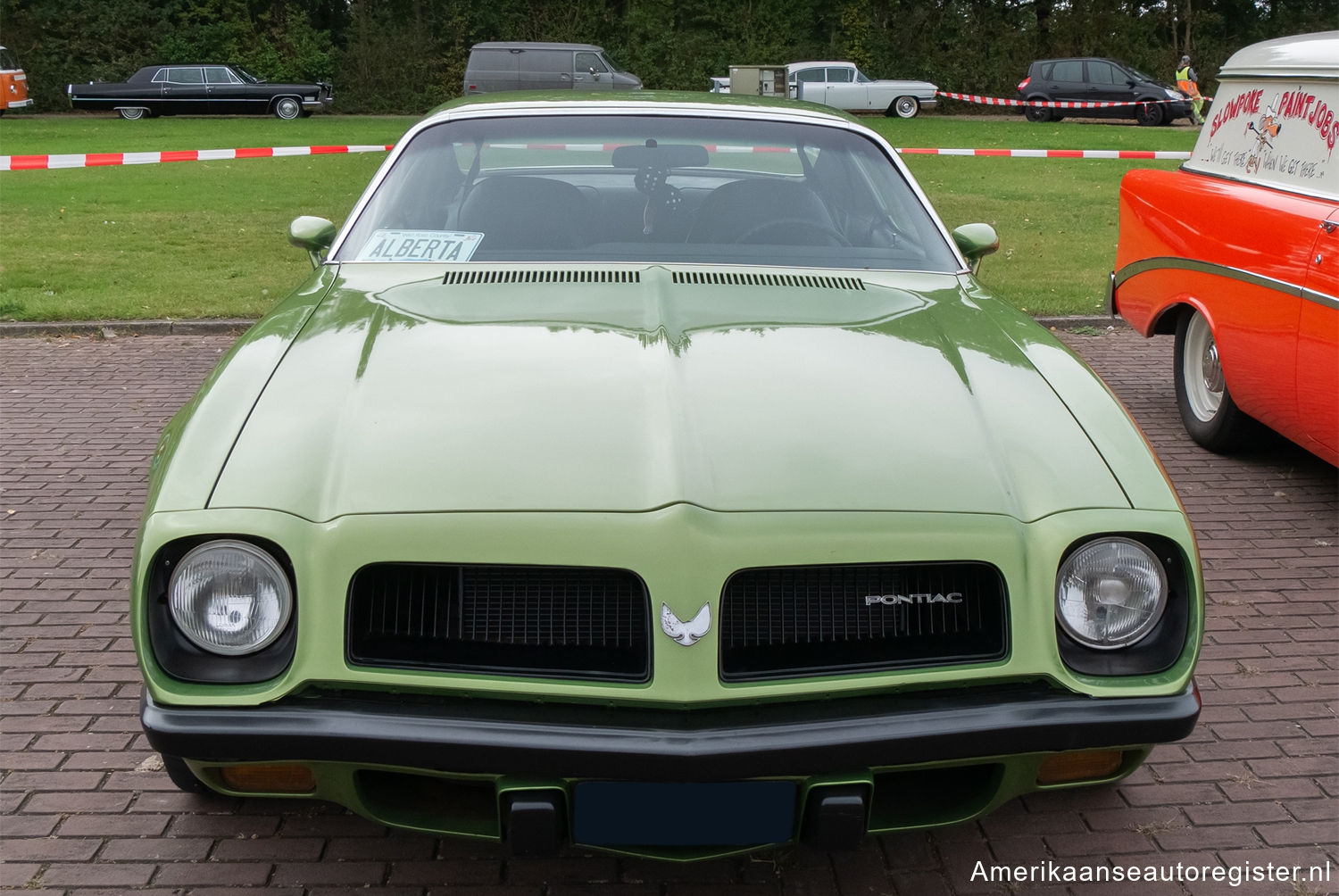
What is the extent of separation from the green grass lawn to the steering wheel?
17.7 ft

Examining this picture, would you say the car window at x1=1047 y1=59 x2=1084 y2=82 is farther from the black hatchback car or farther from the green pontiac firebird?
the green pontiac firebird

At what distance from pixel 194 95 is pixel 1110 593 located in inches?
1315

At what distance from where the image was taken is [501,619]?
226 cm

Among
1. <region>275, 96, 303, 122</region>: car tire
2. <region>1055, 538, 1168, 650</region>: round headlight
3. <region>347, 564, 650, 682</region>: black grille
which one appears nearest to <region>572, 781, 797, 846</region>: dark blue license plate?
<region>347, 564, 650, 682</region>: black grille

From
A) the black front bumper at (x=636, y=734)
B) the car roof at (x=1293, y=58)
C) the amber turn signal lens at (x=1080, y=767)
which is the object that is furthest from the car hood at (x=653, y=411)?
the car roof at (x=1293, y=58)

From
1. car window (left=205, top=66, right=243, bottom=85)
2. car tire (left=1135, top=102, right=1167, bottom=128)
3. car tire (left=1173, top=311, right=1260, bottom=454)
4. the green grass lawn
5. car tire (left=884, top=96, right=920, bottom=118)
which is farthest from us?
car tire (left=884, top=96, right=920, bottom=118)

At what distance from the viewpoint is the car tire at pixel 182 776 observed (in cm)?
273

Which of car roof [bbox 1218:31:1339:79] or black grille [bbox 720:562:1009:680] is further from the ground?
car roof [bbox 1218:31:1339:79]

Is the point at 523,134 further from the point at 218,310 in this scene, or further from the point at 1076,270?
the point at 1076,270

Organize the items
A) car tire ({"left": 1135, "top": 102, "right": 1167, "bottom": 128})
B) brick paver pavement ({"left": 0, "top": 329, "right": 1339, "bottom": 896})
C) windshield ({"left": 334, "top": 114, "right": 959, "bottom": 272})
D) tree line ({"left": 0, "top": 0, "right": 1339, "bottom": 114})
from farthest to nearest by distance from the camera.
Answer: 1. tree line ({"left": 0, "top": 0, "right": 1339, "bottom": 114})
2. car tire ({"left": 1135, "top": 102, "right": 1167, "bottom": 128})
3. windshield ({"left": 334, "top": 114, "right": 959, "bottom": 272})
4. brick paver pavement ({"left": 0, "top": 329, "right": 1339, "bottom": 896})

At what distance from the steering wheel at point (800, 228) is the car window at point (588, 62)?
93.6ft

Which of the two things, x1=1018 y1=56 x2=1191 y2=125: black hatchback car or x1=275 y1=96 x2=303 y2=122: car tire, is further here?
x1=275 y1=96 x2=303 y2=122: car tire

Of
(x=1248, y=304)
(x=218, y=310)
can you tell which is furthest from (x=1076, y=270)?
(x=218, y=310)

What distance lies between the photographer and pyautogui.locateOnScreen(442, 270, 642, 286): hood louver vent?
3.29 m
